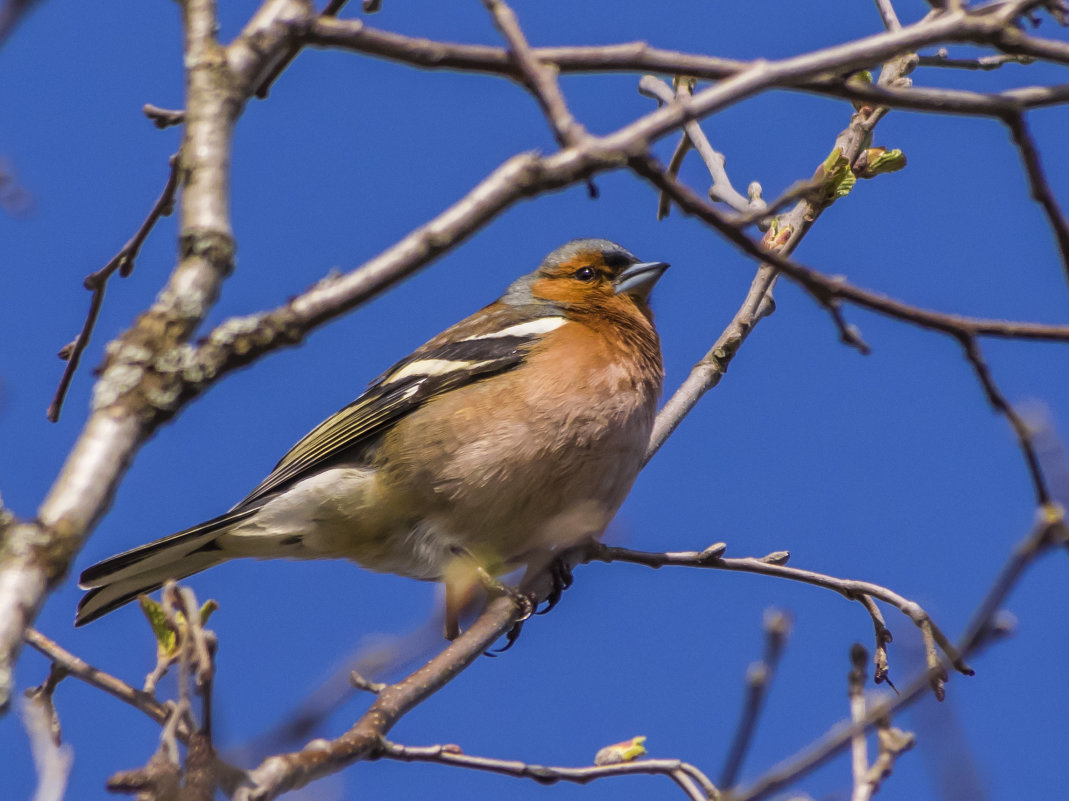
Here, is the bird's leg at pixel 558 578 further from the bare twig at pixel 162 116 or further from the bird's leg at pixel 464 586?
the bare twig at pixel 162 116

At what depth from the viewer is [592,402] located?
5.94 meters

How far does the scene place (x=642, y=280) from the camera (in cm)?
720

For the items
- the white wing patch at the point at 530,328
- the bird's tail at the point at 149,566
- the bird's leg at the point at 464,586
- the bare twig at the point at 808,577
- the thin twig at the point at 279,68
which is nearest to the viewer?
the thin twig at the point at 279,68

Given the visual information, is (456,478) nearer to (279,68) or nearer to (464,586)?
(464,586)

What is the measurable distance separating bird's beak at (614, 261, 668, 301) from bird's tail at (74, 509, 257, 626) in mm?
2695

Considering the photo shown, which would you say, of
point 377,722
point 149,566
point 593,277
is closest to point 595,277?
point 593,277

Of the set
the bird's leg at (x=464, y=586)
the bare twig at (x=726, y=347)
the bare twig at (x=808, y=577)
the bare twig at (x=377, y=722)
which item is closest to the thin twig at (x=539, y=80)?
the bare twig at (x=377, y=722)

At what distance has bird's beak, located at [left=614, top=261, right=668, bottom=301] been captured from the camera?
719cm

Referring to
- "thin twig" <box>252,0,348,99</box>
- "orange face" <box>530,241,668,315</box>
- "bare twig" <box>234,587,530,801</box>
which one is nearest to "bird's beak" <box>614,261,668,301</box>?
"orange face" <box>530,241,668,315</box>

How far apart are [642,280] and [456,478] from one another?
2061mm

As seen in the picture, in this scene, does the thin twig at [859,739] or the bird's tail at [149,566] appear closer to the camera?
the thin twig at [859,739]

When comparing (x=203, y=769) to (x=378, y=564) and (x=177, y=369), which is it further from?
(x=378, y=564)

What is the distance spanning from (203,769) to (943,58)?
4.23 metres

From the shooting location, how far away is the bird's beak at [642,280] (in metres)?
7.19
